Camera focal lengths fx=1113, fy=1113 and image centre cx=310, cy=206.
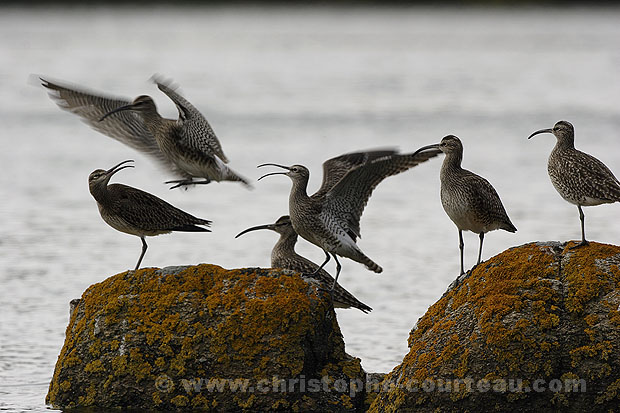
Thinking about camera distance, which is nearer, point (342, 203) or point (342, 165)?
point (342, 203)

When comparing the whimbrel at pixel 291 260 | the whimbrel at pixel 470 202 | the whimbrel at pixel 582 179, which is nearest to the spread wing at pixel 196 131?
the whimbrel at pixel 291 260

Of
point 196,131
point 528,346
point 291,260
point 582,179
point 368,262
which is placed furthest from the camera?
point 196,131

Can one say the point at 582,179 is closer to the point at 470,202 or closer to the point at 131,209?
the point at 470,202

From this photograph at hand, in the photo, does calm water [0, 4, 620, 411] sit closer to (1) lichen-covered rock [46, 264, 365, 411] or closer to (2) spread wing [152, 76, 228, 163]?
(1) lichen-covered rock [46, 264, 365, 411]

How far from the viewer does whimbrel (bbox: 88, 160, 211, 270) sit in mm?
8836

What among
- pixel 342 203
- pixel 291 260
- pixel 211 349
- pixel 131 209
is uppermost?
pixel 342 203

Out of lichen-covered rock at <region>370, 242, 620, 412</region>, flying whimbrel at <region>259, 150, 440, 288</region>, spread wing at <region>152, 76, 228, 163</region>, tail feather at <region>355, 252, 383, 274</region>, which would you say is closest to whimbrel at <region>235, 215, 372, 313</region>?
flying whimbrel at <region>259, 150, 440, 288</region>

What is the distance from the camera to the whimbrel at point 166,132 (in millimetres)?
10164

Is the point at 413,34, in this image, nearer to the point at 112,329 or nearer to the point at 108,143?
the point at 108,143

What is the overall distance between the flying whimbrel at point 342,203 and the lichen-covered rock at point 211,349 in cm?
86

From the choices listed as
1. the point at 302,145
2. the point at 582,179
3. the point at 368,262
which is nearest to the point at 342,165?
the point at 368,262

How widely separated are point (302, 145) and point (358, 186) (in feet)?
52.0

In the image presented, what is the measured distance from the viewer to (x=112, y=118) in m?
10.9

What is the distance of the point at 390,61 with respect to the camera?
178 feet
